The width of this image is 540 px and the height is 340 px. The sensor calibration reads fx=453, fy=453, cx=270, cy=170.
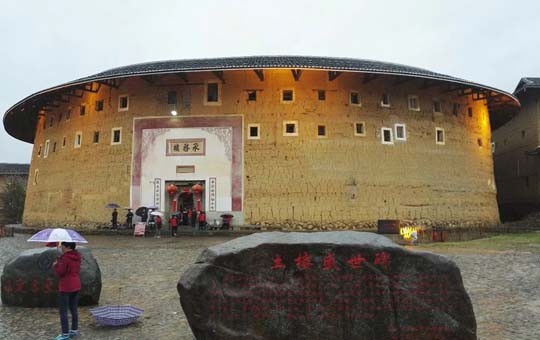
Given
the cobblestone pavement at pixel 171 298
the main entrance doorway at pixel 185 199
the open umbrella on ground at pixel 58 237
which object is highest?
the main entrance doorway at pixel 185 199

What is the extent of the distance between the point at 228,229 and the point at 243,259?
639 inches

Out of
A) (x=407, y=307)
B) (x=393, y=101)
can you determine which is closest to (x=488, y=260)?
(x=407, y=307)

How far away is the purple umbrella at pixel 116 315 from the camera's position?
5.36 metres

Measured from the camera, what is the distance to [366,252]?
14.5 ft

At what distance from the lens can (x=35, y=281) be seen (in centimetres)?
632

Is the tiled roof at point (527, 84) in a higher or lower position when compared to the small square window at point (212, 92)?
higher

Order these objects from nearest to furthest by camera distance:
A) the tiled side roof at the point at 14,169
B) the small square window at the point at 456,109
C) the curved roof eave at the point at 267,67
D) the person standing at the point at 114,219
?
the curved roof eave at the point at 267,67
the person standing at the point at 114,219
the small square window at the point at 456,109
the tiled side roof at the point at 14,169

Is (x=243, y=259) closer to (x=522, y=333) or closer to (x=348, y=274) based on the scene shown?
(x=348, y=274)

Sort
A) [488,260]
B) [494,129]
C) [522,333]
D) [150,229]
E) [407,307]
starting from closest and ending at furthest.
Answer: [407,307] < [522,333] < [488,260] < [150,229] < [494,129]

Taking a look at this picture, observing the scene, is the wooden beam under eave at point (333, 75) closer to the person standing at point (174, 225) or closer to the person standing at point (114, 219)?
the person standing at point (174, 225)

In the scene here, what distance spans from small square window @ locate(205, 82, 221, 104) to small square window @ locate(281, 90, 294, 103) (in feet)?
10.6

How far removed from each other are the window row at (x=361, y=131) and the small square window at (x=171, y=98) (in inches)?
158

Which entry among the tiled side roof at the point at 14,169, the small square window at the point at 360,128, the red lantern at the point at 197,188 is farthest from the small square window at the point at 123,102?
the tiled side roof at the point at 14,169

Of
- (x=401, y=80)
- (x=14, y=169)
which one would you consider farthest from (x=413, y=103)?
(x=14, y=169)
